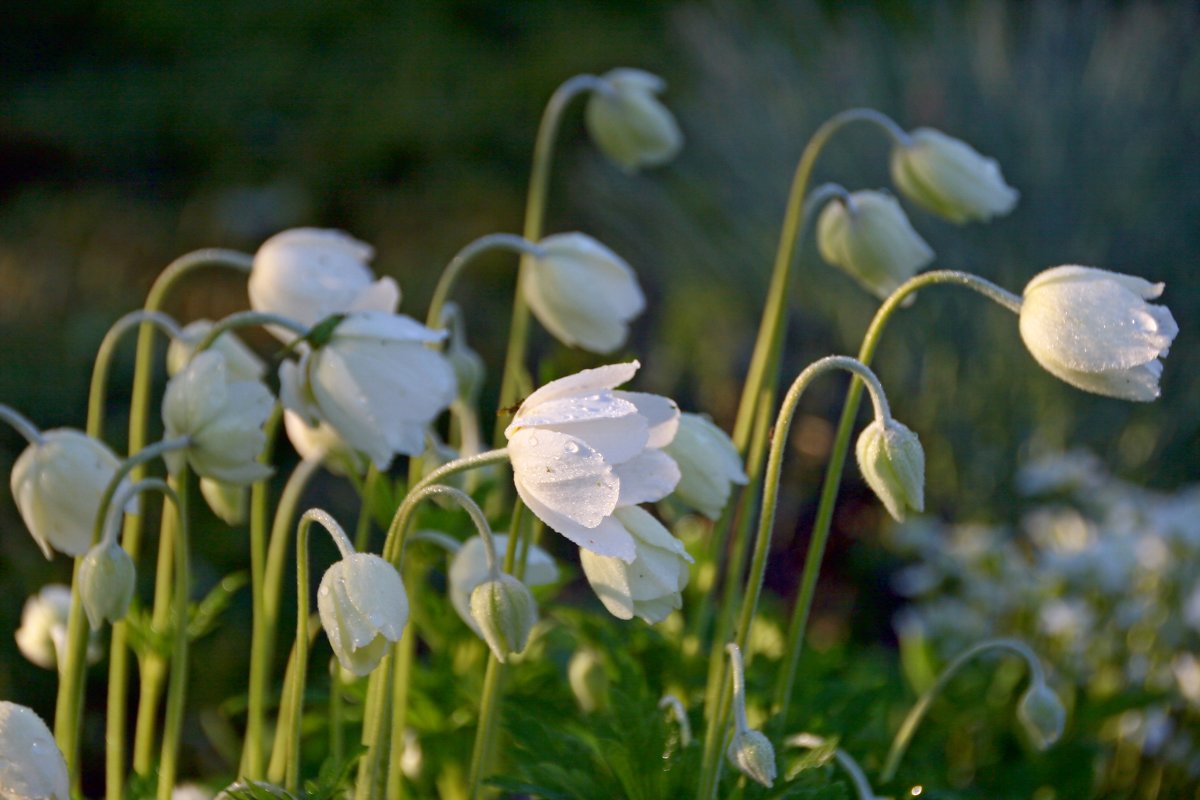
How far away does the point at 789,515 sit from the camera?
3195 mm

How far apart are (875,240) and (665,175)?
12.6ft

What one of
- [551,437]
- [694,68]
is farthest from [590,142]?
[551,437]

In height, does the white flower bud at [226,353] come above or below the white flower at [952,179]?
below

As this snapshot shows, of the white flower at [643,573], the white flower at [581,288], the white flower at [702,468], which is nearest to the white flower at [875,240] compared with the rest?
the white flower at [581,288]

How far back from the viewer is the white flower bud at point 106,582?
0.84 meters

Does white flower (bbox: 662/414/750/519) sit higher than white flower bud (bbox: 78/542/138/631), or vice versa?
white flower (bbox: 662/414/750/519)

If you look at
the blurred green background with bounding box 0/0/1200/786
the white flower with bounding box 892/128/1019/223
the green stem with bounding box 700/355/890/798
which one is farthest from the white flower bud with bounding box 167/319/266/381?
the blurred green background with bounding box 0/0/1200/786

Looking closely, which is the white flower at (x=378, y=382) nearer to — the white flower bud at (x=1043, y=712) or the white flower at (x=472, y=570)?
the white flower at (x=472, y=570)

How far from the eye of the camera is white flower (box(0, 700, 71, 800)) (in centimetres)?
77

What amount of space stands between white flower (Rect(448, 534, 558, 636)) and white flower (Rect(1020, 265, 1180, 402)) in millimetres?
387

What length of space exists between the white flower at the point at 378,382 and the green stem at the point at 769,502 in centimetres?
24

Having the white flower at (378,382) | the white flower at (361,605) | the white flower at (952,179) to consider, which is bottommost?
the white flower at (361,605)

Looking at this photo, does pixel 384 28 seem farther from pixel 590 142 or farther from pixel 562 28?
pixel 590 142

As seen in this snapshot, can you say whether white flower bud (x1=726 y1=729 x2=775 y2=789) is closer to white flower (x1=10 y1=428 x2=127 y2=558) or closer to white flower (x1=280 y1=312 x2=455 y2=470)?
white flower (x1=280 y1=312 x2=455 y2=470)
